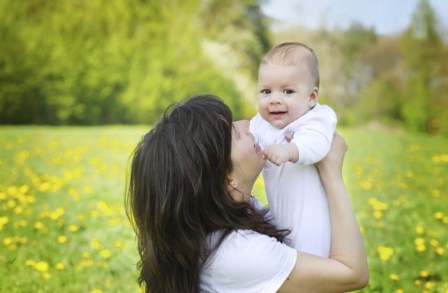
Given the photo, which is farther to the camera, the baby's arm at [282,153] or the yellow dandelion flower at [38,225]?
the yellow dandelion flower at [38,225]

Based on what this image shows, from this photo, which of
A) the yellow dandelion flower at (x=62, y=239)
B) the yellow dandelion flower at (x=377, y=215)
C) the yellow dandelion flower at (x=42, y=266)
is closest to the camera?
the yellow dandelion flower at (x=42, y=266)

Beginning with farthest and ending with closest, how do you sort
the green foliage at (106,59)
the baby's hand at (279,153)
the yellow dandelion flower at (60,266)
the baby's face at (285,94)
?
the green foliage at (106,59), the yellow dandelion flower at (60,266), the baby's face at (285,94), the baby's hand at (279,153)

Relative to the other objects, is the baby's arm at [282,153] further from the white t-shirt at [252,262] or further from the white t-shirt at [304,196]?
the white t-shirt at [252,262]

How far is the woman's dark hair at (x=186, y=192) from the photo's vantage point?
1.56 m

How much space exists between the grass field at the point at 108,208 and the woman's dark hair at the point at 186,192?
1241 mm

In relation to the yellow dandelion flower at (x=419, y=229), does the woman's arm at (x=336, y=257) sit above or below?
above

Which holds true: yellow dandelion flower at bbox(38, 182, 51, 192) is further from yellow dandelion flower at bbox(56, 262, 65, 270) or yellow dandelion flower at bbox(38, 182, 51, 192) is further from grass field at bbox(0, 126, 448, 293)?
yellow dandelion flower at bbox(56, 262, 65, 270)

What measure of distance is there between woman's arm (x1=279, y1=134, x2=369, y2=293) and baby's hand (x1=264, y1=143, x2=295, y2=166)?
165 millimetres

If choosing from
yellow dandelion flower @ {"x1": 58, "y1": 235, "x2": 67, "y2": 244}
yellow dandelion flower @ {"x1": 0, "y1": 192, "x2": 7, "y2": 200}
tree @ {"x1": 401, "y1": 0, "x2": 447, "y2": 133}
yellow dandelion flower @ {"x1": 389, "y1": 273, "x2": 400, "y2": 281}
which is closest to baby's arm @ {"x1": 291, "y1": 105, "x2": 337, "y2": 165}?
yellow dandelion flower @ {"x1": 389, "y1": 273, "x2": 400, "y2": 281}

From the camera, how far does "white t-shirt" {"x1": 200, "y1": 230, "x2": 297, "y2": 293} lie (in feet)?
5.06

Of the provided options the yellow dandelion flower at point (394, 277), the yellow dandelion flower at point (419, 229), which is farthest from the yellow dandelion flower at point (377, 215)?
the yellow dandelion flower at point (394, 277)

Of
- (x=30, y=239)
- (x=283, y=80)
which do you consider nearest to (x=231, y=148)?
(x=283, y=80)

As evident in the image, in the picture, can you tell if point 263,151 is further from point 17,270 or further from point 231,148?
point 17,270

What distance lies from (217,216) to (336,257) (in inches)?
12.0
